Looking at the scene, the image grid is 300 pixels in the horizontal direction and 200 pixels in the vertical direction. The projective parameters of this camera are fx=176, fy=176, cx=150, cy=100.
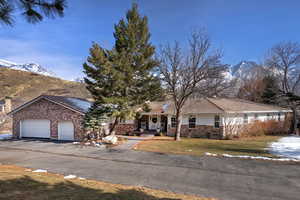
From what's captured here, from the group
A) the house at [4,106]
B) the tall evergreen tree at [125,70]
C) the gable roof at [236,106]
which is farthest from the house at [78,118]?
the house at [4,106]

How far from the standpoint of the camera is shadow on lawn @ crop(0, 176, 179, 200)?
168 inches

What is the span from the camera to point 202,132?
17750 mm

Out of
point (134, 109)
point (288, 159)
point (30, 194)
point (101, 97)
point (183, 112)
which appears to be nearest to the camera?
point (30, 194)

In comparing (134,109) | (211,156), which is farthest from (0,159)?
(211,156)

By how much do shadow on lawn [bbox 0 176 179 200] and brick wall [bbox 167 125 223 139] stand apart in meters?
13.4

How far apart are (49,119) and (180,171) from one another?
13.9 m

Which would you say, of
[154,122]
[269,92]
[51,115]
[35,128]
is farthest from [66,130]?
[269,92]

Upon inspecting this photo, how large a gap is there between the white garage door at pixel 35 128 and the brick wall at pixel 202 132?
40.8ft

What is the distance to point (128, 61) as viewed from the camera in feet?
46.9

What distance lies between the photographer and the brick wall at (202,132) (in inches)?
671

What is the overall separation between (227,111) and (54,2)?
1600 cm

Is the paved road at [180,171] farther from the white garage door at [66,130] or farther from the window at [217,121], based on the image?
the window at [217,121]

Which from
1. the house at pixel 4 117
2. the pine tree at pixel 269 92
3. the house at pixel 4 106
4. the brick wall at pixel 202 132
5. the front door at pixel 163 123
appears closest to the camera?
the brick wall at pixel 202 132

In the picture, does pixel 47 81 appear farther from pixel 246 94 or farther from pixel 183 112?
pixel 246 94
